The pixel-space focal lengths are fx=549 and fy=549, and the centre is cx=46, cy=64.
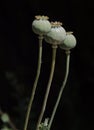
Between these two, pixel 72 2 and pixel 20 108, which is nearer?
pixel 20 108

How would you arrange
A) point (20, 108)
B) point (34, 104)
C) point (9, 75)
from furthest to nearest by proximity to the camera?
1. point (34, 104)
2. point (9, 75)
3. point (20, 108)

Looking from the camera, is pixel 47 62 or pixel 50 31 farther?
pixel 47 62

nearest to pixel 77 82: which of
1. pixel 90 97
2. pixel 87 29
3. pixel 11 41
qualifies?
pixel 90 97

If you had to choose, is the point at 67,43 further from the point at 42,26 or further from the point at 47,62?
the point at 47,62

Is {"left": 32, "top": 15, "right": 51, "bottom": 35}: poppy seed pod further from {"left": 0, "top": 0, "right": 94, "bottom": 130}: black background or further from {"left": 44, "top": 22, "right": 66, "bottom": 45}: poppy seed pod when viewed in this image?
{"left": 0, "top": 0, "right": 94, "bottom": 130}: black background

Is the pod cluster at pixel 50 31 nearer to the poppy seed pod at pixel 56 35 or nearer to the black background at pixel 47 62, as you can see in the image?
the poppy seed pod at pixel 56 35

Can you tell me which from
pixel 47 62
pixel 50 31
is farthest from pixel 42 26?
pixel 47 62

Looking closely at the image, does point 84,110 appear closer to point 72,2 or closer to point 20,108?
point 20,108

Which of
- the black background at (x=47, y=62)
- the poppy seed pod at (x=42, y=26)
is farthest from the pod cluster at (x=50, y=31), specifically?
the black background at (x=47, y=62)
